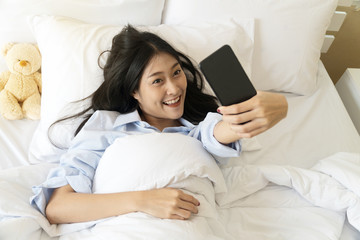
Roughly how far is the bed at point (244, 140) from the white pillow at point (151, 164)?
2 centimetres

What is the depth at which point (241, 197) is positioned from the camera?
0.84m

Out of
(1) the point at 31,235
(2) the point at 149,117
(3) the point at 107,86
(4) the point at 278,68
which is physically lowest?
(1) the point at 31,235

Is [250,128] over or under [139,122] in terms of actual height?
over

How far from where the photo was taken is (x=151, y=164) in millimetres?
706

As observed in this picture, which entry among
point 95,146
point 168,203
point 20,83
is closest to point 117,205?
point 168,203

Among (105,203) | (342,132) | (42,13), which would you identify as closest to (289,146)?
(342,132)

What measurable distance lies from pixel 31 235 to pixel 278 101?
72 cm

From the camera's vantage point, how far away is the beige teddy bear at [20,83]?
1.04 meters

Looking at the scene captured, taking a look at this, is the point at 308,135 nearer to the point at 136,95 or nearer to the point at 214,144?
the point at 214,144

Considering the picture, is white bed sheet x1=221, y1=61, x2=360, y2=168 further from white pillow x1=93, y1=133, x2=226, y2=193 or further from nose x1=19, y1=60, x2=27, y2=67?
nose x1=19, y1=60, x2=27, y2=67

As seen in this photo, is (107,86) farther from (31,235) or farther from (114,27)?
(31,235)

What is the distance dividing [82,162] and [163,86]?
36 centimetres

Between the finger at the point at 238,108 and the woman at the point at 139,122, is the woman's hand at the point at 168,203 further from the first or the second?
the finger at the point at 238,108

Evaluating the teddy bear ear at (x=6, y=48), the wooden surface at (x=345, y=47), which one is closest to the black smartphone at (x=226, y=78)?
the teddy bear ear at (x=6, y=48)
